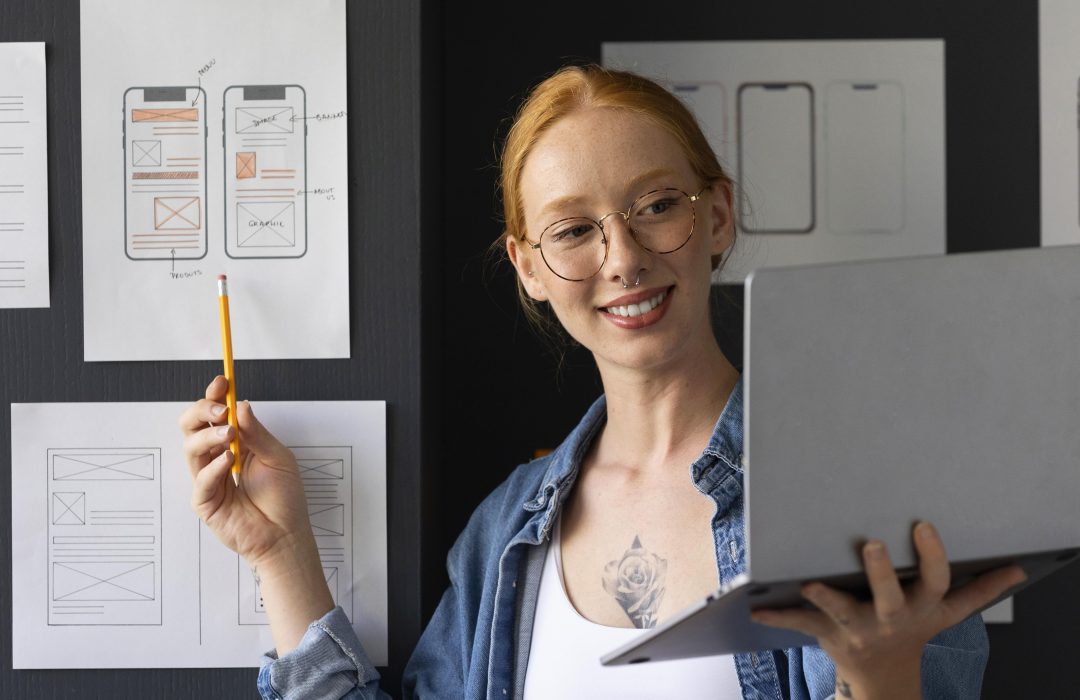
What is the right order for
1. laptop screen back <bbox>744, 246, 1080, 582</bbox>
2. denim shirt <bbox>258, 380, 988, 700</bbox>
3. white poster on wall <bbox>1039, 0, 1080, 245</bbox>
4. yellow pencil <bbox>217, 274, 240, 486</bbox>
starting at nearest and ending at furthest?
laptop screen back <bbox>744, 246, 1080, 582</bbox>, denim shirt <bbox>258, 380, 988, 700</bbox>, yellow pencil <bbox>217, 274, 240, 486</bbox>, white poster on wall <bbox>1039, 0, 1080, 245</bbox>

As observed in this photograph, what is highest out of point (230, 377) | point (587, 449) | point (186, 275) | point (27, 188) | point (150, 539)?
point (27, 188)

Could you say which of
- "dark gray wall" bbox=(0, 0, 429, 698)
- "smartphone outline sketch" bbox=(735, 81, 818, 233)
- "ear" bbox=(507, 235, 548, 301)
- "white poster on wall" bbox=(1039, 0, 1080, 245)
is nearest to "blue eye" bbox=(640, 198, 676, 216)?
"ear" bbox=(507, 235, 548, 301)

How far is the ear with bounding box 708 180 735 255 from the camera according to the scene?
124 cm

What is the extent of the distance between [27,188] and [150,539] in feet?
1.53

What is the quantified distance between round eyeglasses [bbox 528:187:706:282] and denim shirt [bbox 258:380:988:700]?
0.21 meters

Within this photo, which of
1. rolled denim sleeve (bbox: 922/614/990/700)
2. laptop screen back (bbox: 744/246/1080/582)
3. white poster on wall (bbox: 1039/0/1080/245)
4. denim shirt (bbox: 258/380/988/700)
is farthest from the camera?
white poster on wall (bbox: 1039/0/1080/245)

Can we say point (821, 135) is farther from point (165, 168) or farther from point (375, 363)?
point (165, 168)

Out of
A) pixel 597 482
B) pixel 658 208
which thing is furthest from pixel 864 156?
pixel 597 482

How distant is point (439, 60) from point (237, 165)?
1.51ft

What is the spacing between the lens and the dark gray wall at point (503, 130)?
164cm

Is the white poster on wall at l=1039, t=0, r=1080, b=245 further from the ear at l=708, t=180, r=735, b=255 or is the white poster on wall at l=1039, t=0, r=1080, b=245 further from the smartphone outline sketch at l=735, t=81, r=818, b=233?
the ear at l=708, t=180, r=735, b=255

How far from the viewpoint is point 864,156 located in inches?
64.4

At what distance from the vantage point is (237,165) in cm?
128

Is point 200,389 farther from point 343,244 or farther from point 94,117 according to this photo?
point 94,117
